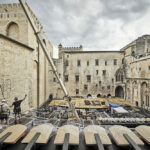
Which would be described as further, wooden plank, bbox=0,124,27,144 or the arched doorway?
the arched doorway

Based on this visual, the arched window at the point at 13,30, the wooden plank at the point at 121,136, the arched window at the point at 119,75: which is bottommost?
the wooden plank at the point at 121,136

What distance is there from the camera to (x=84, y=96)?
71.9ft

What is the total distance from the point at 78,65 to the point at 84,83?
4989 mm

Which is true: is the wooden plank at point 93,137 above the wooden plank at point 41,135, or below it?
above

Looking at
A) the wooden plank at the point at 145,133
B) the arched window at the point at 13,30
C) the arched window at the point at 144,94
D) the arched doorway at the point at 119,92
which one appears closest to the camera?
the wooden plank at the point at 145,133

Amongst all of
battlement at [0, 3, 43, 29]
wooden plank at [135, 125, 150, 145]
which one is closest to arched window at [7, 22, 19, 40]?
battlement at [0, 3, 43, 29]

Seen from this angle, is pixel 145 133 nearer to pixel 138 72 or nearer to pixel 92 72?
pixel 138 72

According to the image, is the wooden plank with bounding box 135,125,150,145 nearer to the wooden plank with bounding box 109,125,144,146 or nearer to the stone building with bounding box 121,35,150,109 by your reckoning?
the wooden plank with bounding box 109,125,144,146

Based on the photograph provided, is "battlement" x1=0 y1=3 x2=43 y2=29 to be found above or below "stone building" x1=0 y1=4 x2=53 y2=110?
above

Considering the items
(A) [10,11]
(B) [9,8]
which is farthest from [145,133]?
(B) [9,8]

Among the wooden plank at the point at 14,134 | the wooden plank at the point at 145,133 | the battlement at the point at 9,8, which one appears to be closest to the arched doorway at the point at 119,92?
the wooden plank at the point at 145,133

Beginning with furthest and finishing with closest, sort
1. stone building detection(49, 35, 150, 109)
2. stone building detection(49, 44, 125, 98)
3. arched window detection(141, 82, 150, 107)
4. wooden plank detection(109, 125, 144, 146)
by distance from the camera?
stone building detection(49, 44, 125, 98) → stone building detection(49, 35, 150, 109) → arched window detection(141, 82, 150, 107) → wooden plank detection(109, 125, 144, 146)

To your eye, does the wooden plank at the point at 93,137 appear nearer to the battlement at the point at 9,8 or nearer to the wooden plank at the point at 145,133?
the wooden plank at the point at 145,133

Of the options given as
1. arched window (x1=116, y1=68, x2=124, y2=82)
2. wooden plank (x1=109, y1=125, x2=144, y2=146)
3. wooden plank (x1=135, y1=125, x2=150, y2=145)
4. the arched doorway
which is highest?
arched window (x1=116, y1=68, x2=124, y2=82)
